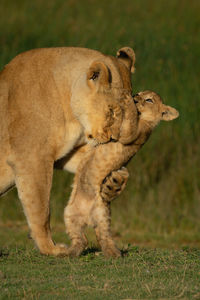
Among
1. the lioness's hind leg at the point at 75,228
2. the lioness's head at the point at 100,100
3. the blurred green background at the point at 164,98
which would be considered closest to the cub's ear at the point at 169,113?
the lioness's head at the point at 100,100

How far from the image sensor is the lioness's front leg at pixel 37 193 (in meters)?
4.99

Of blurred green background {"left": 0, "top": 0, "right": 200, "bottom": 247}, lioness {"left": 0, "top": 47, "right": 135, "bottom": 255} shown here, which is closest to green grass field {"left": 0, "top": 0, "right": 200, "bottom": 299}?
blurred green background {"left": 0, "top": 0, "right": 200, "bottom": 247}

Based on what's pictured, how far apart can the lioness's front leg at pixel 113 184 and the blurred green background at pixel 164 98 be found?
3421 millimetres

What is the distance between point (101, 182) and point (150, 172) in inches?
172

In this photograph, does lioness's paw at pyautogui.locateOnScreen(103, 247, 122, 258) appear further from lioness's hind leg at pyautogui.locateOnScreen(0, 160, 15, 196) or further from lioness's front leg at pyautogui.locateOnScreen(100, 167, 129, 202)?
lioness's hind leg at pyautogui.locateOnScreen(0, 160, 15, 196)

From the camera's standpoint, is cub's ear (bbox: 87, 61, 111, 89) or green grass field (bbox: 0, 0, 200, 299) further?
green grass field (bbox: 0, 0, 200, 299)

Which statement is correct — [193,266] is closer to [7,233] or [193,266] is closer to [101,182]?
[101,182]

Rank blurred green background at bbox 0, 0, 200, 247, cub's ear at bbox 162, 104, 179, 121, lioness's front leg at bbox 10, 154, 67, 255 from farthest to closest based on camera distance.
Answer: blurred green background at bbox 0, 0, 200, 247 → cub's ear at bbox 162, 104, 179, 121 → lioness's front leg at bbox 10, 154, 67, 255

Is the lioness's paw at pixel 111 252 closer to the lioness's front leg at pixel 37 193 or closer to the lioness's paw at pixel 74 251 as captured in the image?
the lioness's paw at pixel 74 251

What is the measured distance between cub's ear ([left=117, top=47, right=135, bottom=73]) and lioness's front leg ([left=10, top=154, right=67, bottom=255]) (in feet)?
3.89

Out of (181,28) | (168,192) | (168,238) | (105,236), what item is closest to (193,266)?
(105,236)

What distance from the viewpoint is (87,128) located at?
4.95 meters

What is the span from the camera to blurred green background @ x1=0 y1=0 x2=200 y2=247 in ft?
29.0

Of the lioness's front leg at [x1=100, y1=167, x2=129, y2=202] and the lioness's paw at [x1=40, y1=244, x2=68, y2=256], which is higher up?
the lioness's front leg at [x1=100, y1=167, x2=129, y2=202]
